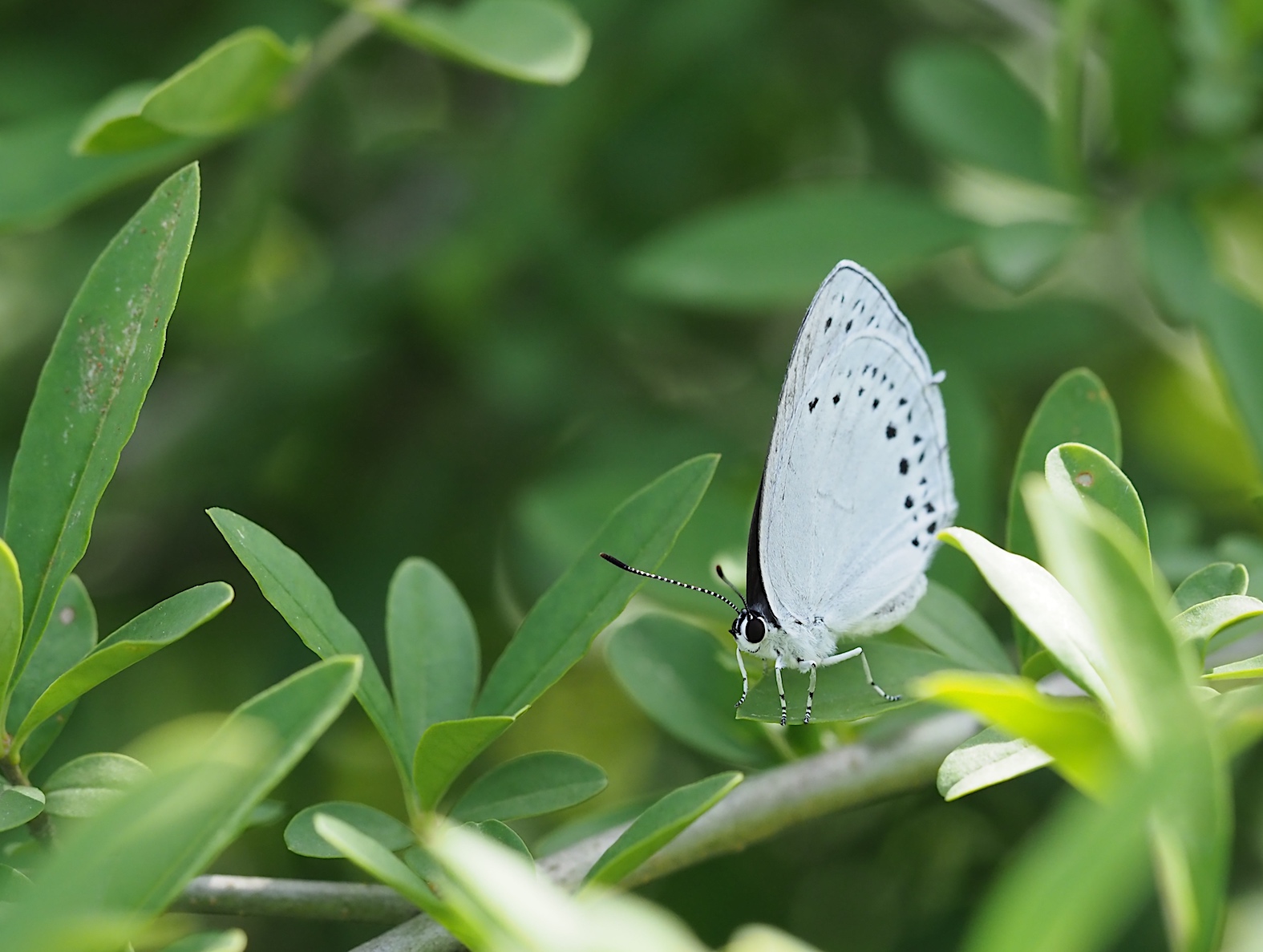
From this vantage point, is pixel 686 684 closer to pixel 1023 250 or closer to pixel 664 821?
pixel 664 821

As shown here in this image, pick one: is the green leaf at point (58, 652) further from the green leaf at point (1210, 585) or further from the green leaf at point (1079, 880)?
the green leaf at point (1210, 585)

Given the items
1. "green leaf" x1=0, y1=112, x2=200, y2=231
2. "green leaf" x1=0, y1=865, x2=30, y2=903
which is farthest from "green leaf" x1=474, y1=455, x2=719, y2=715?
"green leaf" x1=0, y1=112, x2=200, y2=231

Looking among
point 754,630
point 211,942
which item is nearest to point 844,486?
point 754,630

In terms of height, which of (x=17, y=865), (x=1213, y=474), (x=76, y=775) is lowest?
(x=1213, y=474)

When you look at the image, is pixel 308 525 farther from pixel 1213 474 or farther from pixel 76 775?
pixel 1213 474

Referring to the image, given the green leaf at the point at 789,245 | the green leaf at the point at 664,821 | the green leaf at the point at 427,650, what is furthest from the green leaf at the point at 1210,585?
the green leaf at the point at 789,245

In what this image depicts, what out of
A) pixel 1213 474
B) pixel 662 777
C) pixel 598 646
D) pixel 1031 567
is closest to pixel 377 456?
pixel 598 646
